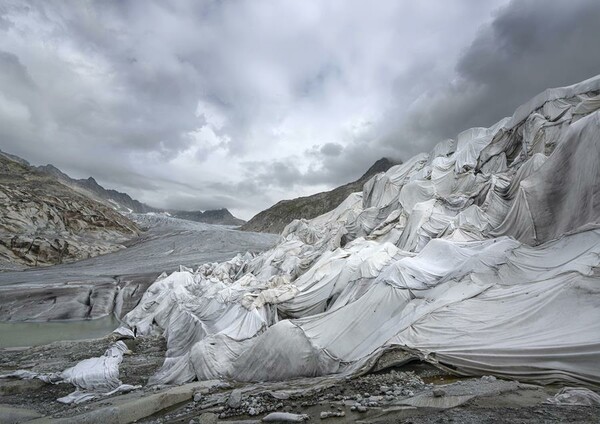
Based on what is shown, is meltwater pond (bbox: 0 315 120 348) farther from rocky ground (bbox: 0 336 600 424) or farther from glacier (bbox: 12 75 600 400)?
rocky ground (bbox: 0 336 600 424)

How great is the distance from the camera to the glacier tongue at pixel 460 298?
609cm

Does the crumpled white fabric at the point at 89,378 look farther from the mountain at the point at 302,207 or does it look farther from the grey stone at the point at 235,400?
the mountain at the point at 302,207

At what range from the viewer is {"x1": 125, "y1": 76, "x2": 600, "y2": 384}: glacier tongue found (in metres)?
6.09

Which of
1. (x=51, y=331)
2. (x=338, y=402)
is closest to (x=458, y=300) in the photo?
(x=338, y=402)

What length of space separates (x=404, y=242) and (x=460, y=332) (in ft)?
40.0

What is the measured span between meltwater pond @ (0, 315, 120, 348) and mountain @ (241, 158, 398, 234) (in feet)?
302

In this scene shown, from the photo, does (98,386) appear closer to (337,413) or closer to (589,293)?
(337,413)

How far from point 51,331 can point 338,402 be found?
26.2 metres

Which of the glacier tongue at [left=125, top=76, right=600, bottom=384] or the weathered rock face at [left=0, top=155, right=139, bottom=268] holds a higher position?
the weathered rock face at [left=0, top=155, right=139, bottom=268]

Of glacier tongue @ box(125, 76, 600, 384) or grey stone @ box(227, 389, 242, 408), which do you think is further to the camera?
grey stone @ box(227, 389, 242, 408)

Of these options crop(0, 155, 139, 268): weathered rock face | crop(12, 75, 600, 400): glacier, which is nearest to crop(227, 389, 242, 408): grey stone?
crop(12, 75, 600, 400): glacier

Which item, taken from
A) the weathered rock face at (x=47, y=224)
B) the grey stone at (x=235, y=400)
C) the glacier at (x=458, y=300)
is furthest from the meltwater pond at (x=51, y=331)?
the weathered rock face at (x=47, y=224)

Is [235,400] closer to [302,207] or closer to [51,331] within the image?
[51,331]

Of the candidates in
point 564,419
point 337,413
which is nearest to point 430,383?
point 337,413
